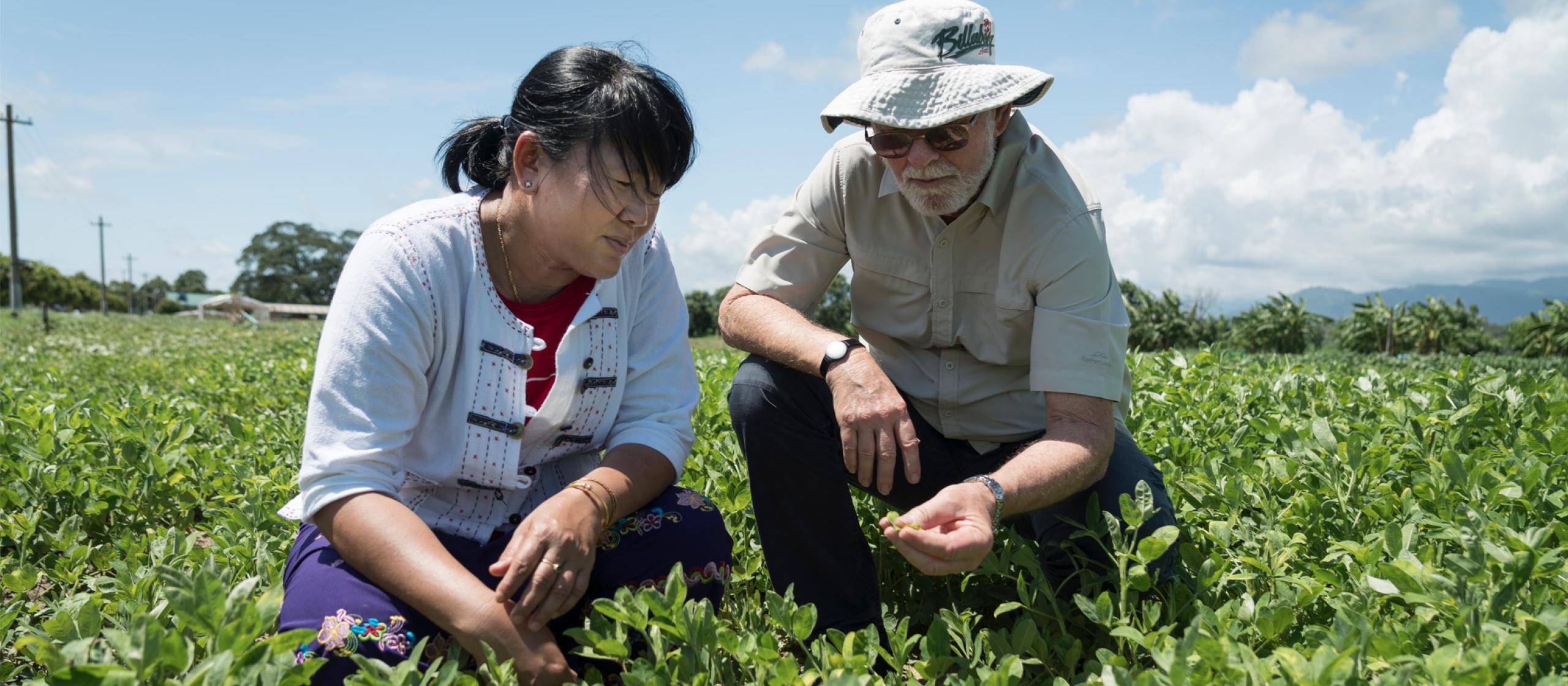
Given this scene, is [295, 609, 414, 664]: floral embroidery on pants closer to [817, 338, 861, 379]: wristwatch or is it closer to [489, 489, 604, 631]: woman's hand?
[489, 489, 604, 631]: woman's hand

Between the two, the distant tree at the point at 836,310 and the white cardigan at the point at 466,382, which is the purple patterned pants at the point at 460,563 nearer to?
the white cardigan at the point at 466,382

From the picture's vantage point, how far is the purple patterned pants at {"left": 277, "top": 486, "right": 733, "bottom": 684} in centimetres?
173

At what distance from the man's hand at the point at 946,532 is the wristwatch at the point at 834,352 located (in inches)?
20.0

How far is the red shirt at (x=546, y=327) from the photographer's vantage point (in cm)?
Answer: 215

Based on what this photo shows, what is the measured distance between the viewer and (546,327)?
2168mm

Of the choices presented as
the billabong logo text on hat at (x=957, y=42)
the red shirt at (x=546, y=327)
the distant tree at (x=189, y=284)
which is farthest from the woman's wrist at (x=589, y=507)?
the distant tree at (x=189, y=284)

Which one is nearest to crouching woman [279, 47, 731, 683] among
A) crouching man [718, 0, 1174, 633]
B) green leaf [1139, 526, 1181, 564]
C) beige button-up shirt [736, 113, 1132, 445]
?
crouching man [718, 0, 1174, 633]

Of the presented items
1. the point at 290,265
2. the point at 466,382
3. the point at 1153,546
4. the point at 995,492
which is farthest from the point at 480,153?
the point at 290,265

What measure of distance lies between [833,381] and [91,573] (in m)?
2.24

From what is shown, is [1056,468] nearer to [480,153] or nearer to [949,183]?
[949,183]

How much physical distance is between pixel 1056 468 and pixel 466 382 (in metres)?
1.24

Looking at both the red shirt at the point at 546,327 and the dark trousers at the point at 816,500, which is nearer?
the red shirt at the point at 546,327

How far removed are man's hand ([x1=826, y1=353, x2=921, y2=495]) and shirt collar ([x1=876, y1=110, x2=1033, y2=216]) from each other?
0.50 meters

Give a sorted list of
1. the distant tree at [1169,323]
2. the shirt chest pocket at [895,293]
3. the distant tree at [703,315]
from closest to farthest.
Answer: the shirt chest pocket at [895,293] < the distant tree at [1169,323] < the distant tree at [703,315]
